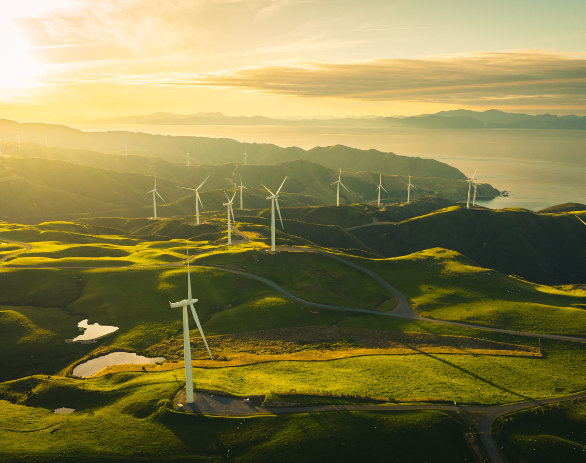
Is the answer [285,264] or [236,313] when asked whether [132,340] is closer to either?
[236,313]

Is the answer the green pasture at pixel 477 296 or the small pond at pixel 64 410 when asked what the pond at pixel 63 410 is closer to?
the small pond at pixel 64 410

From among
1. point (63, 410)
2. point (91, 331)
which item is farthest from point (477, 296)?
point (91, 331)

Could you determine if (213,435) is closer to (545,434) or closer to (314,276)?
(545,434)

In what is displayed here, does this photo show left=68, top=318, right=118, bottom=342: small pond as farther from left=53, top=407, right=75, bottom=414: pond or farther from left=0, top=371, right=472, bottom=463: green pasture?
left=53, top=407, right=75, bottom=414: pond

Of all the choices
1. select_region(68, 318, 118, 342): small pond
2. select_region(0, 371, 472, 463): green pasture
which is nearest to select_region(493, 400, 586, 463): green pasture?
select_region(0, 371, 472, 463): green pasture

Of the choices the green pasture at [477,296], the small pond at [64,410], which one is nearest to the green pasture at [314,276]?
the green pasture at [477,296]

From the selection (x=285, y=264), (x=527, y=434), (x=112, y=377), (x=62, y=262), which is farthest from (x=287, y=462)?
(x=62, y=262)

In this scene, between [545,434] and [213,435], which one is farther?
[545,434]
